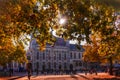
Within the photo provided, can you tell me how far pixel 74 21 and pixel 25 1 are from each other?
310 centimetres

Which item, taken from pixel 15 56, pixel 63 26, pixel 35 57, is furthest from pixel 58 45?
pixel 63 26

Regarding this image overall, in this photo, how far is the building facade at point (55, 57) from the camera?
10512cm

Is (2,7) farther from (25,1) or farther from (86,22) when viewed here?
(86,22)

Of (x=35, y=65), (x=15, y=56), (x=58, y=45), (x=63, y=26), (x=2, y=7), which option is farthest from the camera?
(x=58, y=45)

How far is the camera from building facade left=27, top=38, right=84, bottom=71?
10512 cm

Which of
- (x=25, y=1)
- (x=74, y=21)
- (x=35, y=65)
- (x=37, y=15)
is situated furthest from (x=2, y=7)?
(x=35, y=65)

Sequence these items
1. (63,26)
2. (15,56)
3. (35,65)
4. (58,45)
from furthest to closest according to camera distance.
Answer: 1. (58,45)
2. (35,65)
3. (15,56)
4. (63,26)

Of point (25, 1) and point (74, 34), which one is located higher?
point (25, 1)

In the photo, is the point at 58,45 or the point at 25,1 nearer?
the point at 25,1

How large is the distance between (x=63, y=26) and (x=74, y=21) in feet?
4.36

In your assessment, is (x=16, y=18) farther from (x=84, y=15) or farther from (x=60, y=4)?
(x=84, y=15)

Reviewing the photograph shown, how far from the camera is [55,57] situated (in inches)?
4380

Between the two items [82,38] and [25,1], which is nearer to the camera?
[25,1]

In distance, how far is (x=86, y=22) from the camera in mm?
16453
